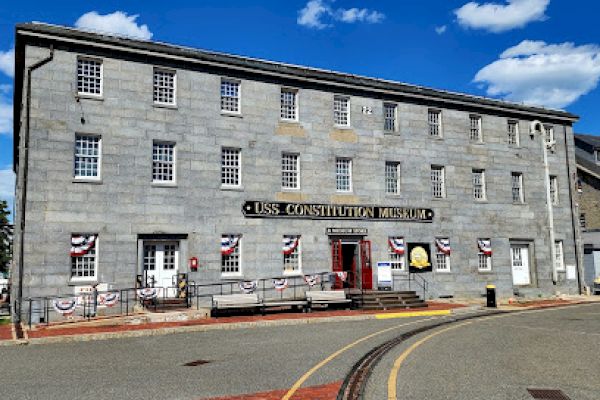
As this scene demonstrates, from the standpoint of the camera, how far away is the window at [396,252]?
88.6 feet

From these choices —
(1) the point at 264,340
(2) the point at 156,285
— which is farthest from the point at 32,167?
(1) the point at 264,340

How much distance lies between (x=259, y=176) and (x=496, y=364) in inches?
613

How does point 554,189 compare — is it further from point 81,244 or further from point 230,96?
point 81,244

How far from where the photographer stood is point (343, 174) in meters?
26.6

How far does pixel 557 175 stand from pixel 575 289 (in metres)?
7.11

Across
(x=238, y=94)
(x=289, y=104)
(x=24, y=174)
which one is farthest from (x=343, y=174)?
(x=24, y=174)

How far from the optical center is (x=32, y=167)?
65.4 ft

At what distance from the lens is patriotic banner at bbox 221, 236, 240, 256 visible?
23062 millimetres

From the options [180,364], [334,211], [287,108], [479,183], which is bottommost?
[180,364]

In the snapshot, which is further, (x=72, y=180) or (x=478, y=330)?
(x=72, y=180)

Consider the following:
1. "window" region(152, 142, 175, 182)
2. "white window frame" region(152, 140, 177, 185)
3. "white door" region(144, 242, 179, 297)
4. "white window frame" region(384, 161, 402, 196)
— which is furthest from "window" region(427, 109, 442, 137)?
"white door" region(144, 242, 179, 297)

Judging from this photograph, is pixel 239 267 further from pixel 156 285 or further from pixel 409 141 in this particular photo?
pixel 409 141

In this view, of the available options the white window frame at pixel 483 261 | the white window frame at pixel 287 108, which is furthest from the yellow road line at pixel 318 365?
the white window frame at pixel 483 261

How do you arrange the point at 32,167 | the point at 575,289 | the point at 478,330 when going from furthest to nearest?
the point at 575,289, the point at 32,167, the point at 478,330
